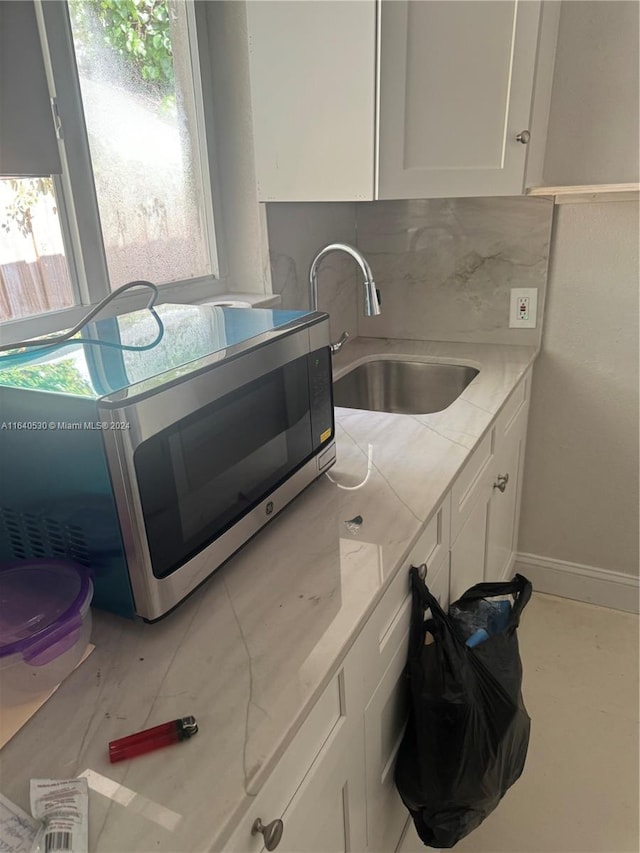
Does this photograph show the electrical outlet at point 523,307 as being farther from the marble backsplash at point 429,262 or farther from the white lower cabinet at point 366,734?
the white lower cabinet at point 366,734

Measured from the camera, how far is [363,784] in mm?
945

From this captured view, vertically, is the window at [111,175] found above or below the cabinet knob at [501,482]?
above

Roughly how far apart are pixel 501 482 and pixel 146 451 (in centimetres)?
124

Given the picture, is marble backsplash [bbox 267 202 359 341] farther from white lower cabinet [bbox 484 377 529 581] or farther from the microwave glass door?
the microwave glass door

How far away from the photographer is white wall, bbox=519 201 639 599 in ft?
5.89

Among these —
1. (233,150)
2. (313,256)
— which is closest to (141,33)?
(233,150)

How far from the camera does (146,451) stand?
0.69 m

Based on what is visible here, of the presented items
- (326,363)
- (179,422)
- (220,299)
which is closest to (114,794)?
(179,422)

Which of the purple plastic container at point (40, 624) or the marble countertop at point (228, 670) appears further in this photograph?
the purple plastic container at point (40, 624)

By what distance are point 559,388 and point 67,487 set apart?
1665mm

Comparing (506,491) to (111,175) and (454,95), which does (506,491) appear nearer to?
(454,95)

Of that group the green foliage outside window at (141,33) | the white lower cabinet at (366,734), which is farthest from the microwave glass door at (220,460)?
the green foliage outside window at (141,33)

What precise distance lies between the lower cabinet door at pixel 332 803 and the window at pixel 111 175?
0.90m

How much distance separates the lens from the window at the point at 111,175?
1.13m
